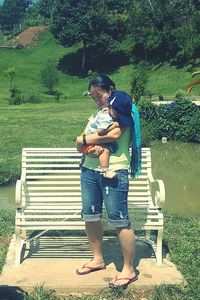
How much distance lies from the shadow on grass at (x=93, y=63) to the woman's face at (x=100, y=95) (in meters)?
40.9

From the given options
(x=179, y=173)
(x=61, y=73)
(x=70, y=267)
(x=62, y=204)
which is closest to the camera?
(x=70, y=267)

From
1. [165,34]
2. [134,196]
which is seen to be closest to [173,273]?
[134,196]

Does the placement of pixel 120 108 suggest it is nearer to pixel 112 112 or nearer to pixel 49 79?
pixel 112 112

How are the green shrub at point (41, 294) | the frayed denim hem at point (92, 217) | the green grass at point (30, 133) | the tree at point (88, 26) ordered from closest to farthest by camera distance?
the green shrub at point (41, 294), the frayed denim hem at point (92, 217), the green grass at point (30, 133), the tree at point (88, 26)

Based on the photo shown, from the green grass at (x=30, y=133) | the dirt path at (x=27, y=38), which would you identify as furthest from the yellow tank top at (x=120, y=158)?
the dirt path at (x=27, y=38)

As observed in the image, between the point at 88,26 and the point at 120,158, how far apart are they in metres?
43.4

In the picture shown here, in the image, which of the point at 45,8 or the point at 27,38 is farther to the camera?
the point at 45,8

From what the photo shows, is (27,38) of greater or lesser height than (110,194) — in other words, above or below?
above

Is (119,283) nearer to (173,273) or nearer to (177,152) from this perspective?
(173,273)

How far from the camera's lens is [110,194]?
4.18 m

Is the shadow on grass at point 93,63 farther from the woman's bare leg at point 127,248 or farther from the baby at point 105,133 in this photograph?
the woman's bare leg at point 127,248

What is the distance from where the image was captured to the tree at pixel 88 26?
1816 inches

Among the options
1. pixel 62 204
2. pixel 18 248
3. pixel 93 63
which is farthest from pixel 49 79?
pixel 18 248

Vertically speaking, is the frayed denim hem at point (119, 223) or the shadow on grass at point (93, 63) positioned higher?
the shadow on grass at point (93, 63)
